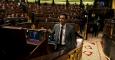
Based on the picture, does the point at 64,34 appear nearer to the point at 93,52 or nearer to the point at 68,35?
the point at 68,35

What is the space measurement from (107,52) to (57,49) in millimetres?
2994

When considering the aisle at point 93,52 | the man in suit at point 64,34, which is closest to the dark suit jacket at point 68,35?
the man in suit at point 64,34

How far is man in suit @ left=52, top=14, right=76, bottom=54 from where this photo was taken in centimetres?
465

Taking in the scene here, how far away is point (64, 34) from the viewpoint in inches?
191

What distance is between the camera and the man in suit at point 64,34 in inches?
183

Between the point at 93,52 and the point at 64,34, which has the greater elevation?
the point at 64,34

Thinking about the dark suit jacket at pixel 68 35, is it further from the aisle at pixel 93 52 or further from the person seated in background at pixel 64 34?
the aisle at pixel 93 52

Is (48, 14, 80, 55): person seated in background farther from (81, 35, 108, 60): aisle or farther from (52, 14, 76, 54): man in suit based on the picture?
(81, 35, 108, 60): aisle

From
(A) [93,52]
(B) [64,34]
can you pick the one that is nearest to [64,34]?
(B) [64,34]

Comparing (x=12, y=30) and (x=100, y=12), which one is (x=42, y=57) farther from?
(x=100, y=12)

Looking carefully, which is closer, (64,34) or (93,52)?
(64,34)

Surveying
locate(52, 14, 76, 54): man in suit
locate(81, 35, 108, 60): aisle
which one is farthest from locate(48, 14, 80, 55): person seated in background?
locate(81, 35, 108, 60): aisle

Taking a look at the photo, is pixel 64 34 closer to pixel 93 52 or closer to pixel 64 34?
pixel 64 34

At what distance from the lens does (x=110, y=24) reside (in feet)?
22.7
